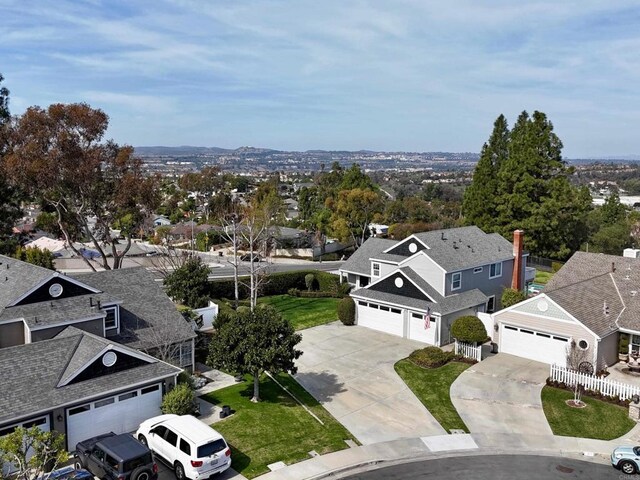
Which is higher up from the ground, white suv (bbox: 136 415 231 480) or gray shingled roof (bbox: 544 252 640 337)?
gray shingled roof (bbox: 544 252 640 337)

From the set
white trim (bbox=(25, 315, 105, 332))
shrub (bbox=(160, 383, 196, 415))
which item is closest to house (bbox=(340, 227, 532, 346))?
shrub (bbox=(160, 383, 196, 415))

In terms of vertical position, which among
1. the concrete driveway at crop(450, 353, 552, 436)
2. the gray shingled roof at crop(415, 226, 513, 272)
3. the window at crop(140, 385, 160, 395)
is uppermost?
the gray shingled roof at crop(415, 226, 513, 272)

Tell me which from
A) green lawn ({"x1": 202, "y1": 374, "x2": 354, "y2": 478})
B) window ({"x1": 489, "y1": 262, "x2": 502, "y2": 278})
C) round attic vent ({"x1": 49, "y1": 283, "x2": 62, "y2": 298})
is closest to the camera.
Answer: green lawn ({"x1": 202, "y1": 374, "x2": 354, "y2": 478})

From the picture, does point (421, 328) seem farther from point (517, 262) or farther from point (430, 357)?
point (517, 262)

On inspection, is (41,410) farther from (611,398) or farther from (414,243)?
(414,243)

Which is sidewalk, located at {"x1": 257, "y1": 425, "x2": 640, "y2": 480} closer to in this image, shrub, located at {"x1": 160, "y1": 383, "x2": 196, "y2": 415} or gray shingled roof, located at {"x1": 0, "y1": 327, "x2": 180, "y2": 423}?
shrub, located at {"x1": 160, "y1": 383, "x2": 196, "y2": 415}

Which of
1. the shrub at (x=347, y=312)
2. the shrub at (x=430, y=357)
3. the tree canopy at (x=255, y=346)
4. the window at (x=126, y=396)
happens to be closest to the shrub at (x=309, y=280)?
the shrub at (x=347, y=312)
